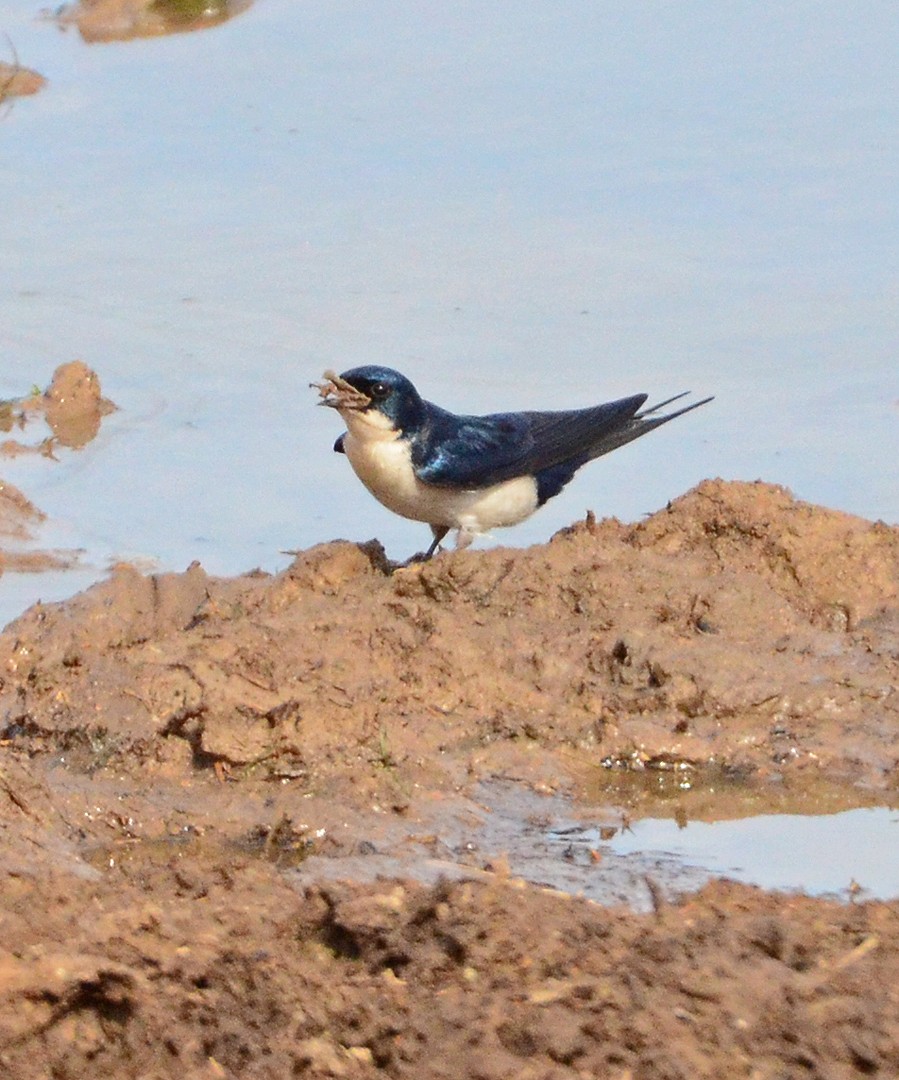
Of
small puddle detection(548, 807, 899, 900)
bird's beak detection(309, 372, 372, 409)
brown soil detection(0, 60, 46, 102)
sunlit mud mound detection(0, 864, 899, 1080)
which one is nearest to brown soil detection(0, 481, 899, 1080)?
sunlit mud mound detection(0, 864, 899, 1080)

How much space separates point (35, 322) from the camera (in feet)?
31.7

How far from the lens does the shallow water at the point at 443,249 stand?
26.6ft

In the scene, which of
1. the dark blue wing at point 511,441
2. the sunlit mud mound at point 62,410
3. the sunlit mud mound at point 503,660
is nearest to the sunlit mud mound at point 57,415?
the sunlit mud mound at point 62,410

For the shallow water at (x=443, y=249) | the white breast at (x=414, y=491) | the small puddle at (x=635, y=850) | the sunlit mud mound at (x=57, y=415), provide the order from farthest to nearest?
the sunlit mud mound at (x=57, y=415), the shallow water at (x=443, y=249), the white breast at (x=414, y=491), the small puddle at (x=635, y=850)

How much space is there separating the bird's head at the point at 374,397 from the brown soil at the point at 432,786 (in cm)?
57

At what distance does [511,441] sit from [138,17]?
297 inches

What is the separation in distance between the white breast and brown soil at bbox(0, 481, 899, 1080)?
1.60ft

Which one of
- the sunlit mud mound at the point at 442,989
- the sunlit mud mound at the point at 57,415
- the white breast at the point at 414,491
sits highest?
the sunlit mud mound at the point at 442,989

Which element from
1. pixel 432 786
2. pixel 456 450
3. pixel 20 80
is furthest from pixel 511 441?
pixel 20 80

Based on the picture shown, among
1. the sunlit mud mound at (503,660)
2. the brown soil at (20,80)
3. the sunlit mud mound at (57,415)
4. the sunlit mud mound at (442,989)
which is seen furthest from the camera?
the brown soil at (20,80)

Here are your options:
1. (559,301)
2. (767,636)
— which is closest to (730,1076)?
(767,636)

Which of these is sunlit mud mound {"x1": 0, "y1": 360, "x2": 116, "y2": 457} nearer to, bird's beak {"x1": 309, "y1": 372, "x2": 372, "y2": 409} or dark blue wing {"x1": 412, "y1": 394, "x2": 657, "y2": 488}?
bird's beak {"x1": 309, "y1": 372, "x2": 372, "y2": 409}

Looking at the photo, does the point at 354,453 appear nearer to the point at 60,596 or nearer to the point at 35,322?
the point at 60,596

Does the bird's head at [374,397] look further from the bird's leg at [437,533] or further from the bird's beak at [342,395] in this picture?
the bird's leg at [437,533]
